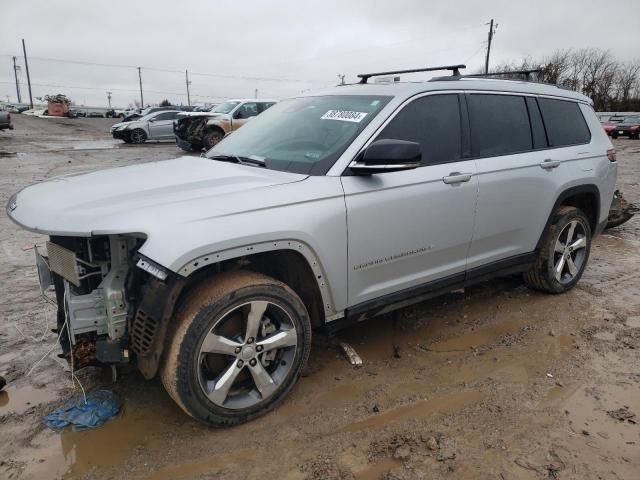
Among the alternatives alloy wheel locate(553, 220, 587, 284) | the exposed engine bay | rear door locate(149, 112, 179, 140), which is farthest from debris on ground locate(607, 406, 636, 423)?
rear door locate(149, 112, 179, 140)

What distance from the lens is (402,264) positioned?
3.16m

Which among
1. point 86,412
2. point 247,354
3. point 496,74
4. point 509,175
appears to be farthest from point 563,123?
point 86,412

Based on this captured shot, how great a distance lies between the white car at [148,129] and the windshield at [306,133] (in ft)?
64.2

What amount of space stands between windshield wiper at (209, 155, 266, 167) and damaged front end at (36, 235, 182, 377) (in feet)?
3.16

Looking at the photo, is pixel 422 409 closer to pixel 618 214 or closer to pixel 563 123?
pixel 563 123

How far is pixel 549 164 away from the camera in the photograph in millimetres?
3979

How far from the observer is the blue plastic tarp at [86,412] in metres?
2.68

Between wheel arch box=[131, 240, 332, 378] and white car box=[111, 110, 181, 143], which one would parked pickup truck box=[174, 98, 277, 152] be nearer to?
white car box=[111, 110, 181, 143]

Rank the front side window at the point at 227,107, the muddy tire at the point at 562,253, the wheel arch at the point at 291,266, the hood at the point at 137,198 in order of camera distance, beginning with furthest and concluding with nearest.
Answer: the front side window at the point at 227,107 < the muddy tire at the point at 562,253 < the wheel arch at the point at 291,266 < the hood at the point at 137,198

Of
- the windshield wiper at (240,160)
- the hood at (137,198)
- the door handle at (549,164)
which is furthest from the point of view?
the door handle at (549,164)

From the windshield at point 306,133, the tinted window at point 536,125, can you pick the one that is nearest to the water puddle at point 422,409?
the windshield at point 306,133

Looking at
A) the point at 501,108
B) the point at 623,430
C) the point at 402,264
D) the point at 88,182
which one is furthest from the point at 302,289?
the point at 501,108

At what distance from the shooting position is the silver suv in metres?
2.41

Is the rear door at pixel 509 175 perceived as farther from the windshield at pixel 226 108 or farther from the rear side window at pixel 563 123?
the windshield at pixel 226 108
